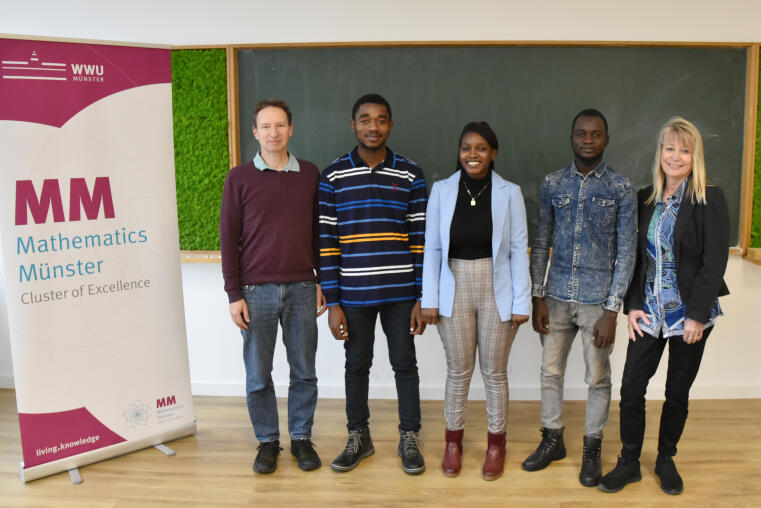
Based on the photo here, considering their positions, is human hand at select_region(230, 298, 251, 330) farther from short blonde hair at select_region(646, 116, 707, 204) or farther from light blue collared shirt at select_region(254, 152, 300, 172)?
short blonde hair at select_region(646, 116, 707, 204)

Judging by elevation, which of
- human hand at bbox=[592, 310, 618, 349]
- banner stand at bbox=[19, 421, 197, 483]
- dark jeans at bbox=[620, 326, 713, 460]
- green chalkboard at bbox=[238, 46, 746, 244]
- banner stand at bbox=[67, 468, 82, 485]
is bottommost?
banner stand at bbox=[67, 468, 82, 485]

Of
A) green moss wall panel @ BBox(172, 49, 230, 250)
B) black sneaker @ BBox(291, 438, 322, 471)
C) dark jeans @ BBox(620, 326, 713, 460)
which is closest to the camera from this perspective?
dark jeans @ BBox(620, 326, 713, 460)

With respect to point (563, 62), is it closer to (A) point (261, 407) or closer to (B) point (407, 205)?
(B) point (407, 205)

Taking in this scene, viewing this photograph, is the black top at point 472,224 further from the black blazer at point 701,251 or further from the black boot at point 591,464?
the black boot at point 591,464

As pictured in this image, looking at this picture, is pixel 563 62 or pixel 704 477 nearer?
pixel 704 477

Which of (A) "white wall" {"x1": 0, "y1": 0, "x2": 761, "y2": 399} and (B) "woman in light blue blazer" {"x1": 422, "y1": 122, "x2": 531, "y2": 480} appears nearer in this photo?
(B) "woman in light blue blazer" {"x1": 422, "y1": 122, "x2": 531, "y2": 480}

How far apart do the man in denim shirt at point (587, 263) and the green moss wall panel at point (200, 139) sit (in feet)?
6.04

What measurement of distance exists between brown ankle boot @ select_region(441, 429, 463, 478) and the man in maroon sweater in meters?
0.57

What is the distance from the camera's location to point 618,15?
122 inches

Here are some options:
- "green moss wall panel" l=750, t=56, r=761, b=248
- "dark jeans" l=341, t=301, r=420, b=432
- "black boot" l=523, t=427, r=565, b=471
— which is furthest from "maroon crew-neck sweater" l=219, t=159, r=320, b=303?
"green moss wall panel" l=750, t=56, r=761, b=248

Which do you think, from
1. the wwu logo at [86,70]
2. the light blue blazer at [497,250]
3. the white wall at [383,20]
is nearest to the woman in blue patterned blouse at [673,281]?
the light blue blazer at [497,250]

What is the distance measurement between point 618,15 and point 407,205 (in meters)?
1.75

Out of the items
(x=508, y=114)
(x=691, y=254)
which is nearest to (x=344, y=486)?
(x=691, y=254)

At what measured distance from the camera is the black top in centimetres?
231
